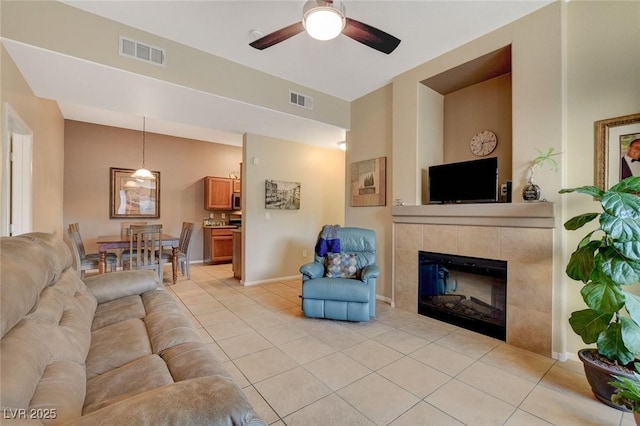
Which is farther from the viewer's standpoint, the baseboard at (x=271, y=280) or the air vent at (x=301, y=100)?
the baseboard at (x=271, y=280)

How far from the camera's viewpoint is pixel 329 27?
6.27ft

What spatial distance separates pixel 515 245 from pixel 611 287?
2.75ft

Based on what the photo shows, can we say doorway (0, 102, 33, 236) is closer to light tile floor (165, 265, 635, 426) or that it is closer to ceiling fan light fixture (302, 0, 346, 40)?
light tile floor (165, 265, 635, 426)

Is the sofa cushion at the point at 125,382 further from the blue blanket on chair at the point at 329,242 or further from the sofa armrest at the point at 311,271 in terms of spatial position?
the blue blanket on chair at the point at 329,242

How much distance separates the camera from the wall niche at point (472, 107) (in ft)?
10.1

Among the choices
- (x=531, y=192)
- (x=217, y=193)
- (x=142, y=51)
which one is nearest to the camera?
(x=531, y=192)

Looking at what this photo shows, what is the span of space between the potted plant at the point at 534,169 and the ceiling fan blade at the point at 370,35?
1.67 meters

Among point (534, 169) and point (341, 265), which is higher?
point (534, 169)

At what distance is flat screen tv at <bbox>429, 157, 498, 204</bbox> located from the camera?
280 cm

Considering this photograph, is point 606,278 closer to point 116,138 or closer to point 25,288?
point 25,288

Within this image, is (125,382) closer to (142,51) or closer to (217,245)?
(142,51)

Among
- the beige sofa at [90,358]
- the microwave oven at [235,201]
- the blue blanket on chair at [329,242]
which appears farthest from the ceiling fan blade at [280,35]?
the microwave oven at [235,201]

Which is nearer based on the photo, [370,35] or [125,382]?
[125,382]

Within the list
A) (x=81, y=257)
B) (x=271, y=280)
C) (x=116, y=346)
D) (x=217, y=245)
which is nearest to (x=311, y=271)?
(x=271, y=280)
